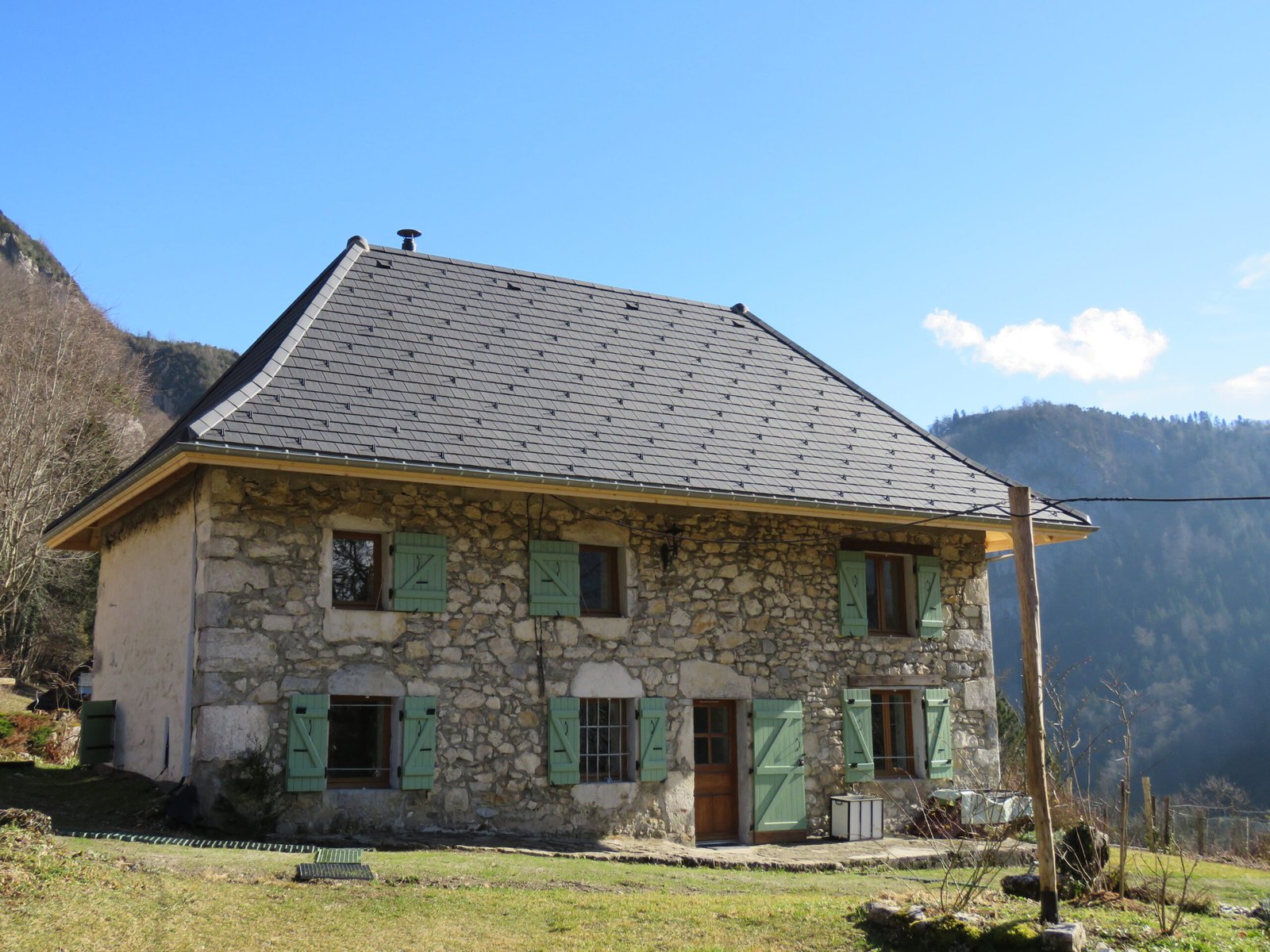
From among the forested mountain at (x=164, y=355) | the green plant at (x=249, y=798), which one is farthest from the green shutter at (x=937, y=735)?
the forested mountain at (x=164, y=355)

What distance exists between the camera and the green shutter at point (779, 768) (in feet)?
40.4

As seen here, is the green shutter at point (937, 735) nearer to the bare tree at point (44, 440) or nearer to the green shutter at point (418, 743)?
the green shutter at point (418, 743)

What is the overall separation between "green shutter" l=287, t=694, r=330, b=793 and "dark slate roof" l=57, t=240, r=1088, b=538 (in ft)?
7.32

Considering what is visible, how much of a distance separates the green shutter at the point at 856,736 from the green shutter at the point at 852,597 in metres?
0.67

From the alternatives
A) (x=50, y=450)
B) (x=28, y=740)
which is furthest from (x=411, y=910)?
(x=50, y=450)

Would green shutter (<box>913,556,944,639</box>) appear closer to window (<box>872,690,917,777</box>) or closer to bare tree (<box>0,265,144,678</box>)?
window (<box>872,690,917,777</box>)

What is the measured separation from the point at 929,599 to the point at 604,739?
4335 mm

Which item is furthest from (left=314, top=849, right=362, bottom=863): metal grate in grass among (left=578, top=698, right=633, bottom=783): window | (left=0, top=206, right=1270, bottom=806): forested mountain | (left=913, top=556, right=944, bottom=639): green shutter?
(left=0, top=206, right=1270, bottom=806): forested mountain

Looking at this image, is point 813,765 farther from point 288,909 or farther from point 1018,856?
point 288,909

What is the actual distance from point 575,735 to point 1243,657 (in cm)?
5737

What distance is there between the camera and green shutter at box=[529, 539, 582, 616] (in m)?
11.5

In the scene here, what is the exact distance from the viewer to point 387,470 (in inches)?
406

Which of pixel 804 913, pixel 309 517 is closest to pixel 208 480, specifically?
pixel 309 517

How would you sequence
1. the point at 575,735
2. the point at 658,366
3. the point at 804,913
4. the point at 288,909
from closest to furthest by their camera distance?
the point at 288,909 < the point at 804,913 < the point at 575,735 < the point at 658,366
